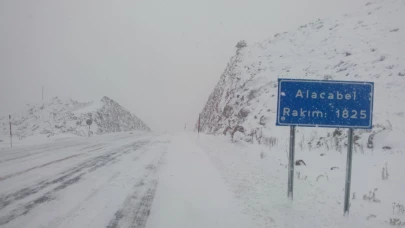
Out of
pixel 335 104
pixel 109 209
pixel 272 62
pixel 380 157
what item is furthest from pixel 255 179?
pixel 272 62

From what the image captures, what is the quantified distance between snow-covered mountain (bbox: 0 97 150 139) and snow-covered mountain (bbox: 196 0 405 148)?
19150mm

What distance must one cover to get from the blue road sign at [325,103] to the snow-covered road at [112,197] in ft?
6.91

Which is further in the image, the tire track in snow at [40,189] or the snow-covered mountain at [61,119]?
the snow-covered mountain at [61,119]

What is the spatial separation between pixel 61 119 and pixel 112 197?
3624 cm

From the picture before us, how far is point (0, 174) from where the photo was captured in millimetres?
6797

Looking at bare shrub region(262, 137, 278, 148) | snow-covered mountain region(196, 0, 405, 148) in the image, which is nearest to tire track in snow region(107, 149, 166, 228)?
bare shrub region(262, 137, 278, 148)

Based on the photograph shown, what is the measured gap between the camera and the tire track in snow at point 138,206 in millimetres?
4027

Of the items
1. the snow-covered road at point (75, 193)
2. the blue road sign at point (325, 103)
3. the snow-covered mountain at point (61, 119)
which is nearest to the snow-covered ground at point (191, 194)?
the snow-covered road at point (75, 193)

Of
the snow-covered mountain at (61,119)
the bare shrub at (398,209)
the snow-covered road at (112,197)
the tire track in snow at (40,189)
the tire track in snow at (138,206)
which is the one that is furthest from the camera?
the snow-covered mountain at (61,119)

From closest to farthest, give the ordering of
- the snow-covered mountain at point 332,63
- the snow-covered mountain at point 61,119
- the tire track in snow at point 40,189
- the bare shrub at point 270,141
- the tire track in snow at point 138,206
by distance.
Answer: the tire track in snow at point 138,206 → the tire track in snow at point 40,189 → the snow-covered mountain at point 332,63 → the bare shrub at point 270,141 → the snow-covered mountain at point 61,119

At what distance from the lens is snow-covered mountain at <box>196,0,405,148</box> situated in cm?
1395

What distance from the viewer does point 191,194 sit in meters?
5.75

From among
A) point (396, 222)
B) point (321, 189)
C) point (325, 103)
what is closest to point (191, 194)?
point (321, 189)

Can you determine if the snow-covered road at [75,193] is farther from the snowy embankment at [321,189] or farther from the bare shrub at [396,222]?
the bare shrub at [396,222]
